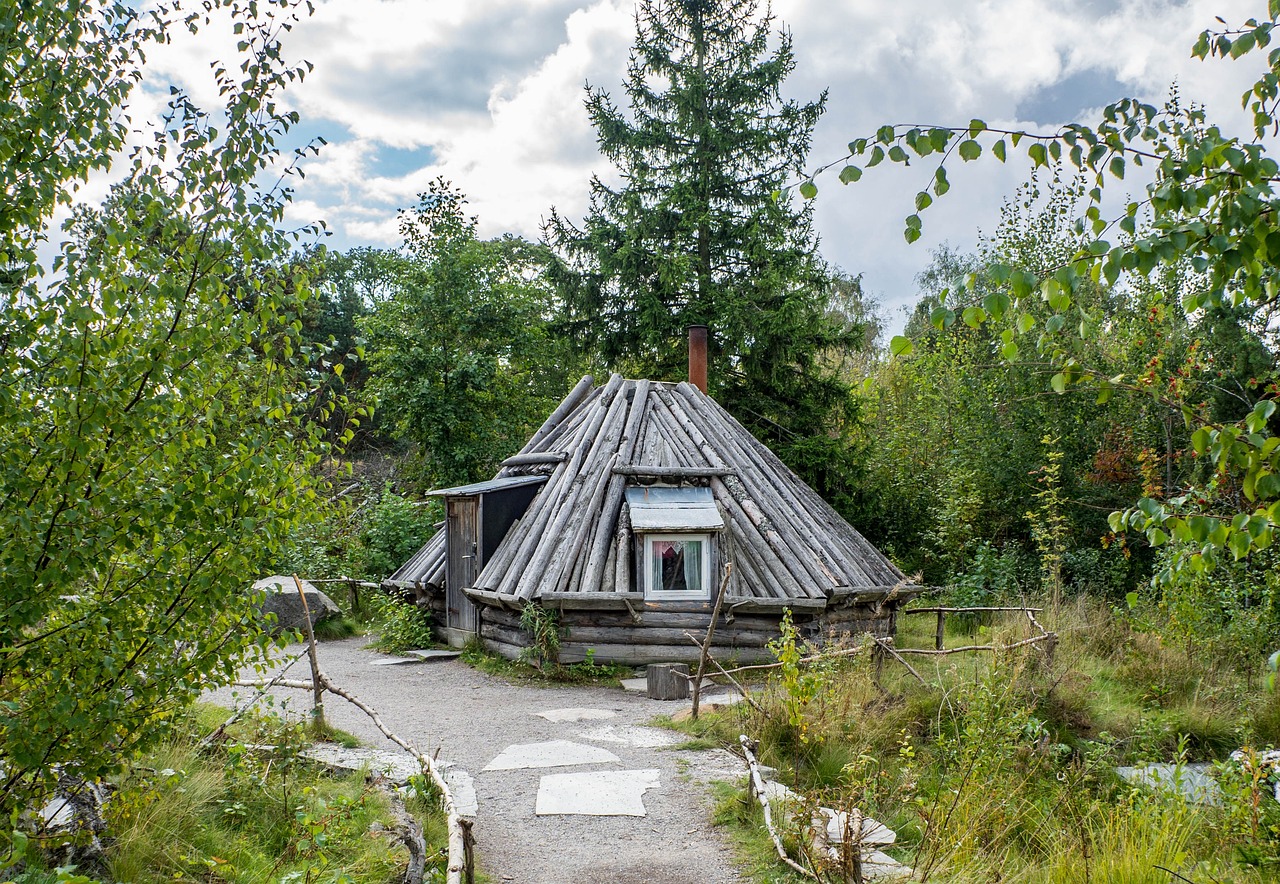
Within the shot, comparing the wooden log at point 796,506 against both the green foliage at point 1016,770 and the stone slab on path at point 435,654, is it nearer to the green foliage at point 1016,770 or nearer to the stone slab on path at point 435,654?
the green foliage at point 1016,770

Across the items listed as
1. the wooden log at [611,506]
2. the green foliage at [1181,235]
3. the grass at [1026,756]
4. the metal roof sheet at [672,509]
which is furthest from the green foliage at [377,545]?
the green foliage at [1181,235]

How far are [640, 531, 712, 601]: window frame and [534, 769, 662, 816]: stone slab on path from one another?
4.53 meters

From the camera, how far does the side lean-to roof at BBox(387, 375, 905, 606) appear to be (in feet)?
38.4

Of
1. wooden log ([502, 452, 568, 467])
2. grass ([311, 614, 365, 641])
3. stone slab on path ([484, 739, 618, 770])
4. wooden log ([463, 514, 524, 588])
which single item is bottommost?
grass ([311, 614, 365, 641])

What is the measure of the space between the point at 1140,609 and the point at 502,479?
9.09 meters

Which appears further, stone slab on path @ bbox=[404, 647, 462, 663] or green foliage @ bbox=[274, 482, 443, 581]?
green foliage @ bbox=[274, 482, 443, 581]

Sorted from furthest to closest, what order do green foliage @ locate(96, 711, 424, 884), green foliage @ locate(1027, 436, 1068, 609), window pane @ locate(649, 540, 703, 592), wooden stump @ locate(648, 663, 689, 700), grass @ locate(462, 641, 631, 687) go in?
green foliage @ locate(1027, 436, 1068, 609)
window pane @ locate(649, 540, 703, 592)
grass @ locate(462, 641, 631, 687)
wooden stump @ locate(648, 663, 689, 700)
green foliage @ locate(96, 711, 424, 884)

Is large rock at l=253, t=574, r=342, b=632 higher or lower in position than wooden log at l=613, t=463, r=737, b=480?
lower

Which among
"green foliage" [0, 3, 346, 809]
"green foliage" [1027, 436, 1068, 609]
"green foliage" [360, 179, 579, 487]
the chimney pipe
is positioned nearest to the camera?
"green foliage" [0, 3, 346, 809]

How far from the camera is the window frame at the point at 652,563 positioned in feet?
38.2

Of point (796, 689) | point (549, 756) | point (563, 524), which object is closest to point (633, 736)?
point (549, 756)

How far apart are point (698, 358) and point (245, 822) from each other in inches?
469

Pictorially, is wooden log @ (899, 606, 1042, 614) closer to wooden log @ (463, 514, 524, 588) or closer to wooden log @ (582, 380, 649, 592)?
wooden log @ (582, 380, 649, 592)

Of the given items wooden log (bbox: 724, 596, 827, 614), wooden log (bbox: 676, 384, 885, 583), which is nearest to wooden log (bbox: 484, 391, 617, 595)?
wooden log (bbox: 676, 384, 885, 583)
